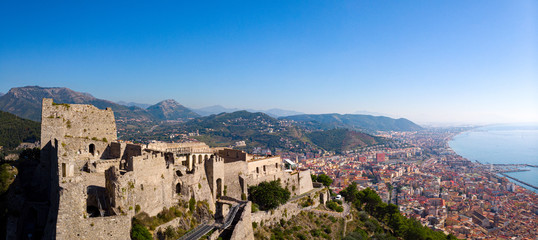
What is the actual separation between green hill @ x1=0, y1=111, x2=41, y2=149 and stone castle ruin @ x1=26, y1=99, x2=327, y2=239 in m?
37.6

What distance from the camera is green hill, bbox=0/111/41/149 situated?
47.5 metres

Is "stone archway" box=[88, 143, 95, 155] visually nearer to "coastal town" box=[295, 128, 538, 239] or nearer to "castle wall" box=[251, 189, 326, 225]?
"castle wall" box=[251, 189, 326, 225]

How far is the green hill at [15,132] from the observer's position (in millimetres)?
47531

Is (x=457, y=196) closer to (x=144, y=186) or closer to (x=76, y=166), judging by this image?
(x=144, y=186)

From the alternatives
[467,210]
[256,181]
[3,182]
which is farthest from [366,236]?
[467,210]

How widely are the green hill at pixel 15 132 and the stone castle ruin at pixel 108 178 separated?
37.6 metres

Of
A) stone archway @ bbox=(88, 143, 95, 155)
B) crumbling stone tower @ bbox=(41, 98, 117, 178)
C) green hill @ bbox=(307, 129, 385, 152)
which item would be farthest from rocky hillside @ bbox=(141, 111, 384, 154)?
stone archway @ bbox=(88, 143, 95, 155)

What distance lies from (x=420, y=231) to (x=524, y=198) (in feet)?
203

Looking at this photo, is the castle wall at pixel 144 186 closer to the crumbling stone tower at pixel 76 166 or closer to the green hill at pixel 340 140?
the crumbling stone tower at pixel 76 166

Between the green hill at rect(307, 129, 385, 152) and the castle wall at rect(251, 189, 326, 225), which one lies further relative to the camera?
the green hill at rect(307, 129, 385, 152)

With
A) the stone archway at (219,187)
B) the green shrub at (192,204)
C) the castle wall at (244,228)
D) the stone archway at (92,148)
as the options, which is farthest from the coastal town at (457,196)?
the stone archway at (92,148)

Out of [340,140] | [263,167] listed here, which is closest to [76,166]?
[263,167]

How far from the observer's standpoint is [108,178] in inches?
575

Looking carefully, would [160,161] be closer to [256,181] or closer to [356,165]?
[256,181]
